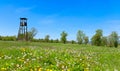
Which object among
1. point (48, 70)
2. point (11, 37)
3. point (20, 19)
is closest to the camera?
point (48, 70)

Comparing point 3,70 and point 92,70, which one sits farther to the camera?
point 92,70

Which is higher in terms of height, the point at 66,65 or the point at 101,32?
the point at 101,32

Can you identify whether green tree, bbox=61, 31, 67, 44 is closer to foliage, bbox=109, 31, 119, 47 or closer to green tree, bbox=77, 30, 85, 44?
green tree, bbox=77, 30, 85, 44

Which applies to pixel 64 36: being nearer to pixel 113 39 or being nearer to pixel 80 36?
pixel 80 36

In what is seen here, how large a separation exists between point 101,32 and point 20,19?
A: 88.4 feet

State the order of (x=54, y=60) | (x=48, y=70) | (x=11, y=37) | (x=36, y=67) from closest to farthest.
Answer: (x=48, y=70) → (x=36, y=67) → (x=54, y=60) → (x=11, y=37)

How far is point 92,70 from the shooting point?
389 inches

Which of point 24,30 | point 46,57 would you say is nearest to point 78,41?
point 24,30

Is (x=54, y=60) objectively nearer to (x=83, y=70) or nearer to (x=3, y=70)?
(x=83, y=70)

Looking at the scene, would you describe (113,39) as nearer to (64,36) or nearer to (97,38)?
(97,38)

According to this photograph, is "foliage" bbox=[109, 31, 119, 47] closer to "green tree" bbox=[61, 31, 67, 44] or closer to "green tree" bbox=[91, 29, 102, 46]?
"green tree" bbox=[91, 29, 102, 46]

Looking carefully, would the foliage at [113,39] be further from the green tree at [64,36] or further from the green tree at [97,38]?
the green tree at [64,36]

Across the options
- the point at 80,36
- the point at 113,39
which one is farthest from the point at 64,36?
the point at 113,39

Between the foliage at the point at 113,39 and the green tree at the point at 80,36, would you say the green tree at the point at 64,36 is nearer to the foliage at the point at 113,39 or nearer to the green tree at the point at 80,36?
the green tree at the point at 80,36
